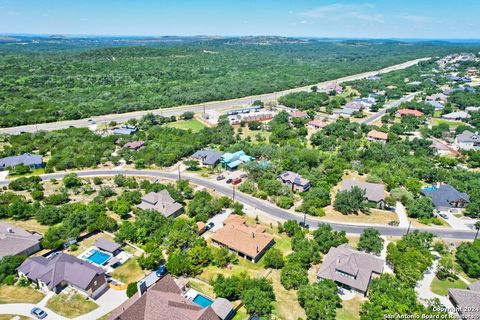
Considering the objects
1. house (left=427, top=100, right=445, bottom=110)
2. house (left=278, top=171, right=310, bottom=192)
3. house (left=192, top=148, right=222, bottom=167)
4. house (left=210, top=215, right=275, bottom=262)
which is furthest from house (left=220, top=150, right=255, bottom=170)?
house (left=427, top=100, right=445, bottom=110)

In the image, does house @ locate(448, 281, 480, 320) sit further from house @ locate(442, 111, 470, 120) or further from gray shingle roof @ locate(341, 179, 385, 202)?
house @ locate(442, 111, 470, 120)

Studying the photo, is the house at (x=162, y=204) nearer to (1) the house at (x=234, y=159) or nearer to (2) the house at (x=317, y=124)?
(1) the house at (x=234, y=159)

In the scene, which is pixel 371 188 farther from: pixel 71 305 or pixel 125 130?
pixel 125 130

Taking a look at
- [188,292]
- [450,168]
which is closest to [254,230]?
[188,292]

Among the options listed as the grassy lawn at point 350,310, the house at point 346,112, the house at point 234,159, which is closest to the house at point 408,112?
the house at point 346,112

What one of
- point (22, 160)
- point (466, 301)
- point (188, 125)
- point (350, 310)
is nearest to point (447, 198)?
point (466, 301)

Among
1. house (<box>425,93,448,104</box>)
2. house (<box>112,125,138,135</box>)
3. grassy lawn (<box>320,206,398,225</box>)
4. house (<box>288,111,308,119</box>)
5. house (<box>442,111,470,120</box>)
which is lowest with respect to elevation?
grassy lawn (<box>320,206,398,225</box>)

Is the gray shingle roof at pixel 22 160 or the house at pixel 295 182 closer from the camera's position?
the house at pixel 295 182

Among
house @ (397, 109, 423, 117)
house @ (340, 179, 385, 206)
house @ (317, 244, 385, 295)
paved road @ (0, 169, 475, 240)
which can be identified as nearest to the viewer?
house @ (317, 244, 385, 295)
